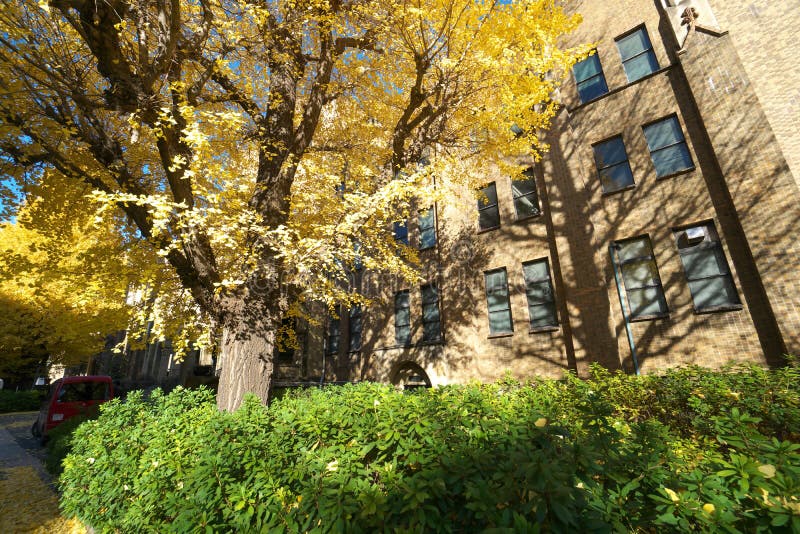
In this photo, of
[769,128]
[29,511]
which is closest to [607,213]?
[769,128]

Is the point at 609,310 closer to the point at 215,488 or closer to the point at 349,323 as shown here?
the point at 215,488

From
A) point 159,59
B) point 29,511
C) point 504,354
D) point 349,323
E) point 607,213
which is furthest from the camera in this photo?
point 349,323

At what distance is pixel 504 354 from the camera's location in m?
12.6

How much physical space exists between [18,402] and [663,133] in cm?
3690

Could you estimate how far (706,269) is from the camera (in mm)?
9680

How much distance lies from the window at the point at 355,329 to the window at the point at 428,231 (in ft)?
17.6

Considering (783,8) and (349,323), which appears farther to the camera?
(349,323)

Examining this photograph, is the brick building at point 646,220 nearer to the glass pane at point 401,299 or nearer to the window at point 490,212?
the window at point 490,212

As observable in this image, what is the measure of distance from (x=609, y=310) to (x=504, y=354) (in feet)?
12.7

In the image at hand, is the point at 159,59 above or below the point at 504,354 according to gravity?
above

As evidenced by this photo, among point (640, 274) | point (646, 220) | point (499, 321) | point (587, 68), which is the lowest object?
point (499, 321)

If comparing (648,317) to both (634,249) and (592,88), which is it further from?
(592,88)

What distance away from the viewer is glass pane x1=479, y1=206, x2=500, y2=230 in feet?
46.6

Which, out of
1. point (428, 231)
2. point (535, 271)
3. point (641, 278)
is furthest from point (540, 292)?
point (428, 231)
